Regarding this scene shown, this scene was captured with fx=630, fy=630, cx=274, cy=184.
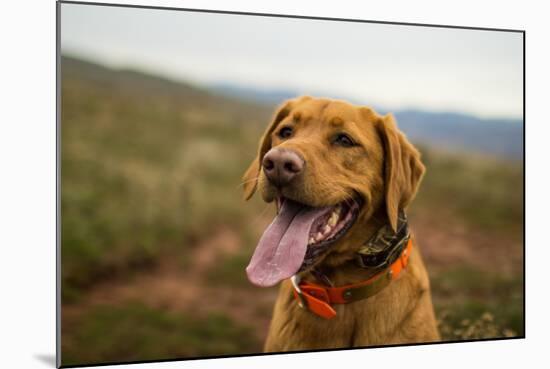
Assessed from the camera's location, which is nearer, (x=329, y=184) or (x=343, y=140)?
(x=329, y=184)

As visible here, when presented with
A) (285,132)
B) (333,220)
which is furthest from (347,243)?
(285,132)

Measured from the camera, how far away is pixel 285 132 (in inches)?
139

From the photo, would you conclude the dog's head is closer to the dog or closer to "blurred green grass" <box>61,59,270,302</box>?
the dog

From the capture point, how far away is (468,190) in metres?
5.53

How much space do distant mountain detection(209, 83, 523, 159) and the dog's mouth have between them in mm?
1608

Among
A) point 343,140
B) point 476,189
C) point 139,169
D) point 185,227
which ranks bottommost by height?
point 185,227

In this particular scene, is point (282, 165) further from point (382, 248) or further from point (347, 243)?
point (382, 248)

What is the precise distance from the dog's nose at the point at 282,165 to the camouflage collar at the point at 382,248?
621 mm

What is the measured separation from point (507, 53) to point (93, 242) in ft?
11.2

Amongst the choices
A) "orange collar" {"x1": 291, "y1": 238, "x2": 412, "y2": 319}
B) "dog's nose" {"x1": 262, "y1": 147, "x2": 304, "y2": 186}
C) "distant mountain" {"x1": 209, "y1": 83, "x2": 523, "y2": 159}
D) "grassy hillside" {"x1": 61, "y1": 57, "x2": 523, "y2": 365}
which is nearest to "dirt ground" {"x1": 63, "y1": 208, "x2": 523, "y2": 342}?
"grassy hillside" {"x1": 61, "y1": 57, "x2": 523, "y2": 365}

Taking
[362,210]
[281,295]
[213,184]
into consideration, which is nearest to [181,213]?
[213,184]

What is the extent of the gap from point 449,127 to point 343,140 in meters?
1.90

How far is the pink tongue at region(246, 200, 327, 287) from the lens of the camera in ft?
10.6

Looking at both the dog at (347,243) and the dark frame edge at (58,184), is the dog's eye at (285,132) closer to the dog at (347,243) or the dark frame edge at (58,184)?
the dog at (347,243)
